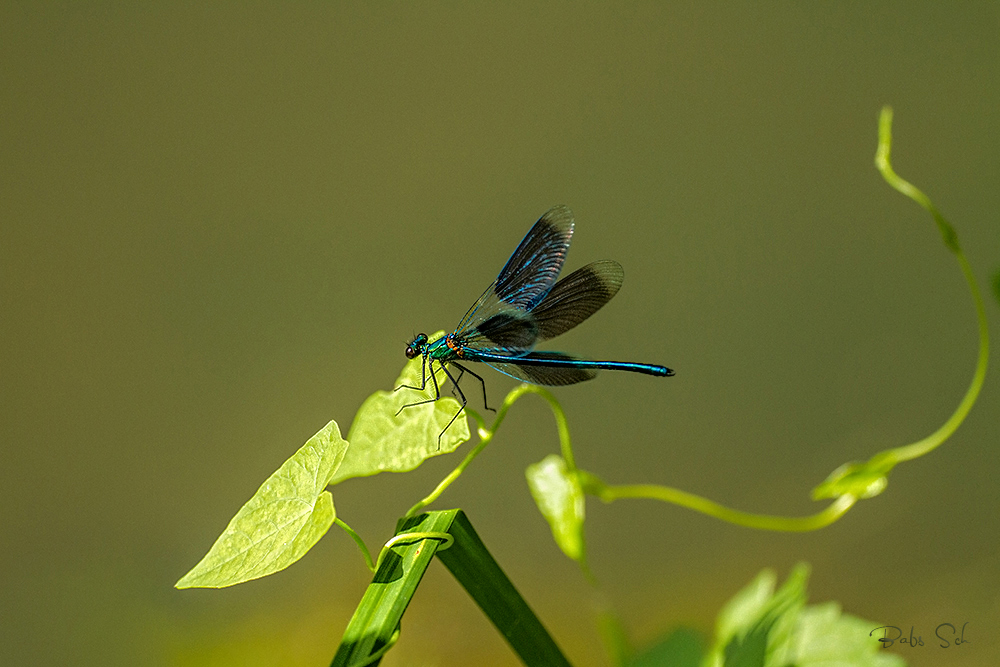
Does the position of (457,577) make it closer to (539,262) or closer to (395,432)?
(395,432)

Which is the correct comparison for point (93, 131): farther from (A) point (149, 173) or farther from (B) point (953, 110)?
(B) point (953, 110)

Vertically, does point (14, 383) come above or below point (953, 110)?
above

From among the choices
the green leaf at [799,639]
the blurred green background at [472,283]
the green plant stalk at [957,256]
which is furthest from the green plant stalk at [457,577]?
the blurred green background at [472,283]

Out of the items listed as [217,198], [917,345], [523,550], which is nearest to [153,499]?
[217,198]

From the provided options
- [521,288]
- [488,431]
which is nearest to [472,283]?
[521,288]

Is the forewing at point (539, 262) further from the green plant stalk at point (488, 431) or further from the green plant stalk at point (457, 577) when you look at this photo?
the green plant stalk at point (457, 577)
